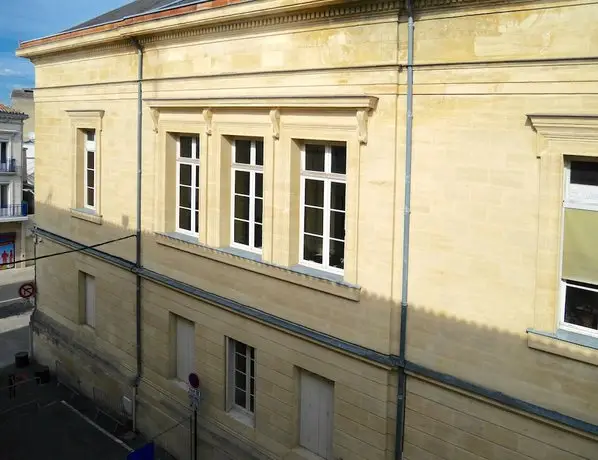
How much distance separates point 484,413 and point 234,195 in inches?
234

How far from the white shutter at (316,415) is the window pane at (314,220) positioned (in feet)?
7.81

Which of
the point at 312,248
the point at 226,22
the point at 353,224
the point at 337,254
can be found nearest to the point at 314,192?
the point at 312,248

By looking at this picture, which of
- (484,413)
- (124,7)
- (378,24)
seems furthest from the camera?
(124,7)

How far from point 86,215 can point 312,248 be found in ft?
25.1

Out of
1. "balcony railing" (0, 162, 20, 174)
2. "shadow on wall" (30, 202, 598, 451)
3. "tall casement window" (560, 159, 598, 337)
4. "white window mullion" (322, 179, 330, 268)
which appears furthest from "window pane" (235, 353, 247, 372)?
"balcony railing" (0, 162, 20, 174)

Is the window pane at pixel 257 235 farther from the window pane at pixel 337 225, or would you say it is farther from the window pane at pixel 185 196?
the window pane at pixel 185 196

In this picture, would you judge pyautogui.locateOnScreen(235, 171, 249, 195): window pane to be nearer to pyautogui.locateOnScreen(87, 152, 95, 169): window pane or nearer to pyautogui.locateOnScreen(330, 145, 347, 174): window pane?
pyautogui.locateOnScreen(330, 145, 347, 174): window pane

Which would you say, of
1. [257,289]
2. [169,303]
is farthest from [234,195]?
[169,303]

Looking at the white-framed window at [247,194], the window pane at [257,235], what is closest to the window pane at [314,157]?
the white-framed window at [247,194]

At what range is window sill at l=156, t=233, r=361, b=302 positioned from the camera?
9617 mm

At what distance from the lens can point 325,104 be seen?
30.9ft

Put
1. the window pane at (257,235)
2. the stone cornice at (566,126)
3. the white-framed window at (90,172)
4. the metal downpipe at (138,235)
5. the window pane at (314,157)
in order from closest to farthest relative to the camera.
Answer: the stone cornice at (566,126), the window pane at (314,157), the window pane at (257,235), the metal downpipe at (138,235), the white-framed window at (90,172)

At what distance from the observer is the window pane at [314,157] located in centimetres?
1020

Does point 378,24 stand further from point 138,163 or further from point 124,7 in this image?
point 124,7
